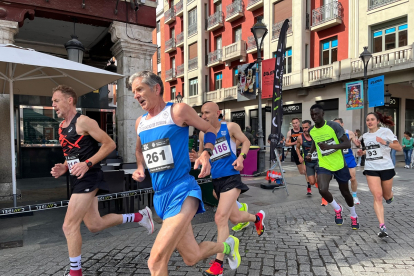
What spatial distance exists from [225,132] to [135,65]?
519 centimetres

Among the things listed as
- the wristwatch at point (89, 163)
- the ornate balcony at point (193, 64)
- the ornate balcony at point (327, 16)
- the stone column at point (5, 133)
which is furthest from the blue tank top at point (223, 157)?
the ornate balcony at point (193, 64)

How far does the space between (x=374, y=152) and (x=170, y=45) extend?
109ft

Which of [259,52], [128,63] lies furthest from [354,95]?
[128,63]

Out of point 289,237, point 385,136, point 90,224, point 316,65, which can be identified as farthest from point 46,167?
point 316,65

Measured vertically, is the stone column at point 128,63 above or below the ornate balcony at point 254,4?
below

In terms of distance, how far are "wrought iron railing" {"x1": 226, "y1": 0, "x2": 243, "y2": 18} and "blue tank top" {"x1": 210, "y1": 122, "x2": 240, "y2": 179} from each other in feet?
78.3

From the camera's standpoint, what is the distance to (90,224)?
11.3ft

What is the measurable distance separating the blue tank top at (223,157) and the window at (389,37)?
17237mm

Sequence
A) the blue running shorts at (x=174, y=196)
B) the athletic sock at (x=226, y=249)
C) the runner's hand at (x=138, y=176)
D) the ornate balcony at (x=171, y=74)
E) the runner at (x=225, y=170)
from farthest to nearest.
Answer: the ornate balcony at (x=171, y=74) < the runner at (x=225, y=170) < the athletic sock at (x=226, y=249) < the runner's hand at (x=138, y=176) < the blue running shorts at (x=174, y=196)

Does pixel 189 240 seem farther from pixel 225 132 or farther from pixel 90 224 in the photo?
→ pixel 225 132

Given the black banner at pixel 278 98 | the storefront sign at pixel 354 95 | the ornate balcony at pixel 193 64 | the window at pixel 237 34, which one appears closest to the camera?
the black banner at pixel 278 98

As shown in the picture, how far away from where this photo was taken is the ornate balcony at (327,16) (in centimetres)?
1897

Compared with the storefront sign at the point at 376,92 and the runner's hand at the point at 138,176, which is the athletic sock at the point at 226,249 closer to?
the runner's hand at the point at 138,176

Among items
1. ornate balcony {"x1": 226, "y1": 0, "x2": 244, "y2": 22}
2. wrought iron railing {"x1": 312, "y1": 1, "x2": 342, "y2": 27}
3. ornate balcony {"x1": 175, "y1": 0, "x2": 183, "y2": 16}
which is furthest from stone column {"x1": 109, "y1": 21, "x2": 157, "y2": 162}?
ornate balcony {"x1": 175, "y1": 0, "x2": 183, "y2": 16}
